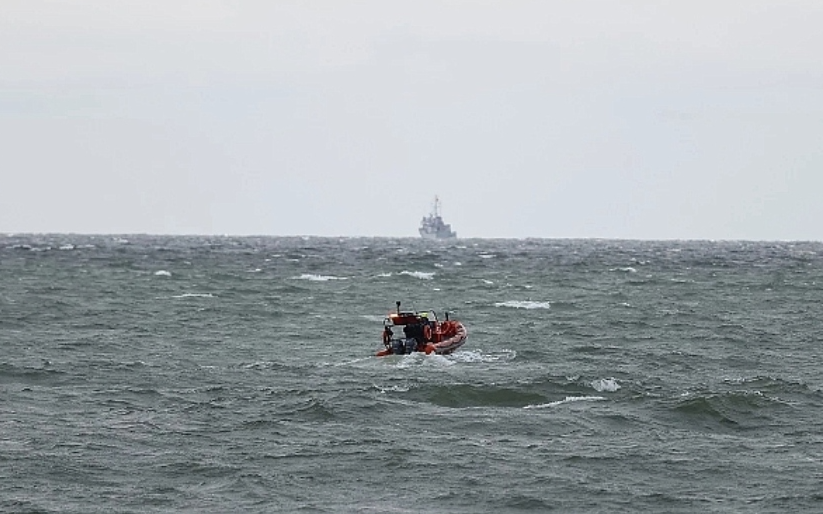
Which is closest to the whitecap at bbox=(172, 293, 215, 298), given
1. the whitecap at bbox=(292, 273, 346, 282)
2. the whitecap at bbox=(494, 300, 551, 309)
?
the whitecap at bbox=(494, 300, 551, 309)

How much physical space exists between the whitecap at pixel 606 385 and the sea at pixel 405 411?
3.8 inches

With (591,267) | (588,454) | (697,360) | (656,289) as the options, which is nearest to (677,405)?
(588,454)

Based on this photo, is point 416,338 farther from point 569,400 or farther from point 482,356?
point 569,400

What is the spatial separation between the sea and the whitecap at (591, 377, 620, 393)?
3.8 inches

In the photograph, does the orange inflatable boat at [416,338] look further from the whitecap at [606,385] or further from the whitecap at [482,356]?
the whitecap at [606,385]

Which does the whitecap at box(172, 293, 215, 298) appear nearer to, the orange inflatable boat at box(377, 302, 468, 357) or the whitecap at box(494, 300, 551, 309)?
the whitecap at box(494, 300, 551, 309)

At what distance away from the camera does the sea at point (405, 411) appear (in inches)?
734

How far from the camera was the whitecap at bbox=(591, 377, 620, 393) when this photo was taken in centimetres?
2819

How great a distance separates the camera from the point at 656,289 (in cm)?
6969

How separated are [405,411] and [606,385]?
565cm

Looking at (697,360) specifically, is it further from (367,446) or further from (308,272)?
(308,272)

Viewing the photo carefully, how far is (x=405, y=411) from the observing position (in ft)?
82.8

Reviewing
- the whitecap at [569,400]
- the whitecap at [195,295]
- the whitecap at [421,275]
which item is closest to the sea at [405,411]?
the whitecap at [569,400]

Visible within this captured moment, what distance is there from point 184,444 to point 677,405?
1018 centimetres
